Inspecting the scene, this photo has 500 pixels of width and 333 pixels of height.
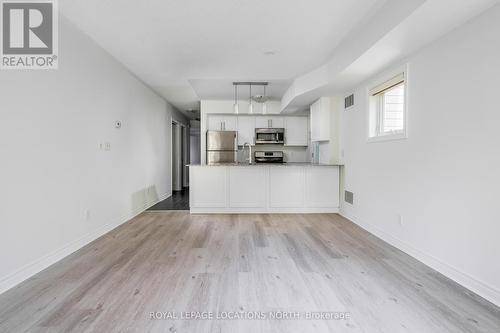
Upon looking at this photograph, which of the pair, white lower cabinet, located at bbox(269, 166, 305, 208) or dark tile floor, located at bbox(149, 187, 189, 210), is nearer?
white lower cabinet, located at bbox(269, 166, 305, 208)

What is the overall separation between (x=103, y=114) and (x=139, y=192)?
1746 millimetres

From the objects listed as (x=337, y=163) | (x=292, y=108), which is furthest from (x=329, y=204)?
(x=292, y=108)

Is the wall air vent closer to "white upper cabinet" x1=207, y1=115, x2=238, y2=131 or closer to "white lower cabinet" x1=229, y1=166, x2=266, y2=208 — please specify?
"white lower cabinet" x1=229, y1=166, x2=266, y2=208

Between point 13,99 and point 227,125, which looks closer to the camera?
point 13,99

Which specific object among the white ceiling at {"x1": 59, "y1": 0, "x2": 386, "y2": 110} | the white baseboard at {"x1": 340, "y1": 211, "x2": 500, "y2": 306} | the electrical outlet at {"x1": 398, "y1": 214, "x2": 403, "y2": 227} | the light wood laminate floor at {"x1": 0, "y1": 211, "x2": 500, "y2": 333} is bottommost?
the light wood laminate floor at {"x1": 0, "y1": 211, "x2": 500, "y2": 333}

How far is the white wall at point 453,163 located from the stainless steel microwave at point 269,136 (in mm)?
3292

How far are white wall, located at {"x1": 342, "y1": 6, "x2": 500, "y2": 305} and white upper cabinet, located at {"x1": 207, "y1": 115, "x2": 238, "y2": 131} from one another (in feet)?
12.9

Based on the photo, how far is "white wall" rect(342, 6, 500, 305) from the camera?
6.31ft

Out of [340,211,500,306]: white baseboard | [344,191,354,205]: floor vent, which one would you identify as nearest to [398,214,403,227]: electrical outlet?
[340,211,500,306]: white baseboard

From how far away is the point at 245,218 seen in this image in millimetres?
4383

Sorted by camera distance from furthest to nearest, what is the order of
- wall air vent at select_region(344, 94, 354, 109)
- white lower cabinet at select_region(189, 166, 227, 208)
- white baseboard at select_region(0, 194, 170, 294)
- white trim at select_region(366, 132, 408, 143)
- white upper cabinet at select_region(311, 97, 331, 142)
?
Result: white upper cabinet at select_region(311, 97, 331, 142) < white lower cabinet at select_region(189, 166, 227, 208) < wall air vent at select_region(344, 94, 354, 109) < white trim at select_region(366, 132, 408, 143) < white baseboard at select_region(0, 194, 170, 294)

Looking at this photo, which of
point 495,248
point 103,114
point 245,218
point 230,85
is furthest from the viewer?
point 230,85

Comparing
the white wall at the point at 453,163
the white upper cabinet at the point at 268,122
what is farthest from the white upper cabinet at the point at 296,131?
the white wall at the point at 453,163

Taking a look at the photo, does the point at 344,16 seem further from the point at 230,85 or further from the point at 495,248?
the point at 230,85
